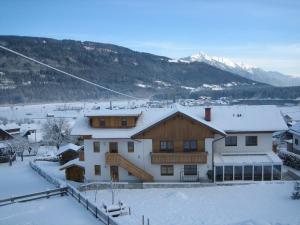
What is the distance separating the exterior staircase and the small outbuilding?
4.43 m

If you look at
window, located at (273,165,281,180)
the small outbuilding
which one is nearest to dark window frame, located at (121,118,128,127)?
the small outbuilding

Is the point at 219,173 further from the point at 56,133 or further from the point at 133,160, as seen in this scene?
the point at 56,133

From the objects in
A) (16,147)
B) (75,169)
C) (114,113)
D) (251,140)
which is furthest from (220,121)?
(16,147)

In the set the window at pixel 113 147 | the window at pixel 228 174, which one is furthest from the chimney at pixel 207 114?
the window at pixel 113 147

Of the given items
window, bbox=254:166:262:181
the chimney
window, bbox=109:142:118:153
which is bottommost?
window, bbox=254:166:262:181

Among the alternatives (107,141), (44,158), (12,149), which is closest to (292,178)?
(107,141)

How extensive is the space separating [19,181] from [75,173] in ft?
19.4

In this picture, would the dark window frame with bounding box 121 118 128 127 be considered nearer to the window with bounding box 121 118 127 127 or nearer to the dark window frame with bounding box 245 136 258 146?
the window with bounding box 121 118 127 127

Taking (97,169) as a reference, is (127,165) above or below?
above

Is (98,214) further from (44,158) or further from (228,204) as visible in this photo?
(44,158)

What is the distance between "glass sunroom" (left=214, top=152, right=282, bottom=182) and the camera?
1368 inches

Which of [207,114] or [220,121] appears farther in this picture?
[207,114]

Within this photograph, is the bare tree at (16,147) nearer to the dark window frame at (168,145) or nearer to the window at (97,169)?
the window at (97,169)

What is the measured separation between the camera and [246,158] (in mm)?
35781
